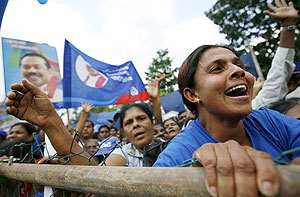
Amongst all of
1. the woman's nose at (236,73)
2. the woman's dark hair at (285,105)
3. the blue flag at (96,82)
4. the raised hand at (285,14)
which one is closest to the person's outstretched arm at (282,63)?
the raised hand at (285,14)

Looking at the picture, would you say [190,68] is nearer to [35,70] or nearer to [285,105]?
[285,105]

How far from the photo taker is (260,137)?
4.57 ft

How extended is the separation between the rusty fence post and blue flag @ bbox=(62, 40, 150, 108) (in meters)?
4.24

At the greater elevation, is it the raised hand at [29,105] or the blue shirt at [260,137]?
the raised hand at [29,105]

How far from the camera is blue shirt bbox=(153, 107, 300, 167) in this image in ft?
4.11

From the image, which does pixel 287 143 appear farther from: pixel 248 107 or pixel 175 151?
pixel 175 151

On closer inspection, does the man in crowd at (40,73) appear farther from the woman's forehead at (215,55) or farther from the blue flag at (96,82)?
the woman's forehead at (215,55)

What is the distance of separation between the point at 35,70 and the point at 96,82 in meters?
1.67

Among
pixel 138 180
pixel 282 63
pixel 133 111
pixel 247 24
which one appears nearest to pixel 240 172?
pixel 138 180

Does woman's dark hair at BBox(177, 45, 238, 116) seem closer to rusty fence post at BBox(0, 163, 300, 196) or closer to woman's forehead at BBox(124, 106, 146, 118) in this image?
rusty fence post at BBox(0, 163, 300, 196)

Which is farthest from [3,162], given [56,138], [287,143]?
[287,143]

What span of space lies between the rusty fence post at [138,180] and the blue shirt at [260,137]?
484 mm

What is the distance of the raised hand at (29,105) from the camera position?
1557 mm

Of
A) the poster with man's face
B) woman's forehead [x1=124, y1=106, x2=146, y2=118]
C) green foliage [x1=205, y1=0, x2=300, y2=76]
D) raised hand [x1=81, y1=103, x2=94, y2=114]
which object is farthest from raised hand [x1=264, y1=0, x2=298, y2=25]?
green foliage [x1=205, y1=0, x2=300, y2=76]
